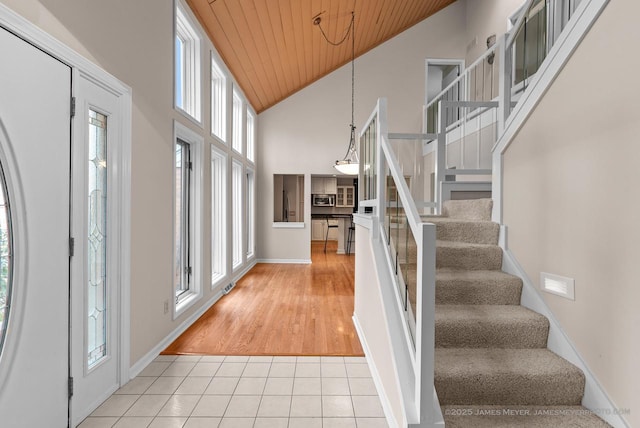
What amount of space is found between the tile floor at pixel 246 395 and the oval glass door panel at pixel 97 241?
387 millimetres

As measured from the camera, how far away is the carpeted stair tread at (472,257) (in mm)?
2611

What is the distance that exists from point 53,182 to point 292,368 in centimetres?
198

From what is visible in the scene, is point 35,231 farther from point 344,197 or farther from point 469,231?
point 344,197

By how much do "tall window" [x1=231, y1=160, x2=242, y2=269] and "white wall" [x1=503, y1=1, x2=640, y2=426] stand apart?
186 inches

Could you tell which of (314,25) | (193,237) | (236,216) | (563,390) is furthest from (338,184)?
(563,390)

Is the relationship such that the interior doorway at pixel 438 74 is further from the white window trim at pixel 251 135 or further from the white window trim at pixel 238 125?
the white window trim at pixel 238 125

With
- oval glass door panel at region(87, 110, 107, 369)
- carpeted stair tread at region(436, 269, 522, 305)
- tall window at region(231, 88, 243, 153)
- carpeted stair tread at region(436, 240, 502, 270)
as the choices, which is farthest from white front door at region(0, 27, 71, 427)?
tall window at region(231, 88, 243, 153)

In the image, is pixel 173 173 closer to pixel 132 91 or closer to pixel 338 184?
pixel 132 91

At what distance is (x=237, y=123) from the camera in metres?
6.08

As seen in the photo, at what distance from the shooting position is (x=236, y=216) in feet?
20.5

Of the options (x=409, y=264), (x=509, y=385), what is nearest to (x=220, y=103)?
(x=409, y=264)

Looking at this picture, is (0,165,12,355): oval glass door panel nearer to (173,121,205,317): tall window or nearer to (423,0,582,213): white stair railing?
(173,121,205,317): tall window

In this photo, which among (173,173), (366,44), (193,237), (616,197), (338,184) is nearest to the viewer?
(616,197)

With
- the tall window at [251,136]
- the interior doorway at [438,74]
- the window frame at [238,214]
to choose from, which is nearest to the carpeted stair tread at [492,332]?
the window frame at [238,214]
